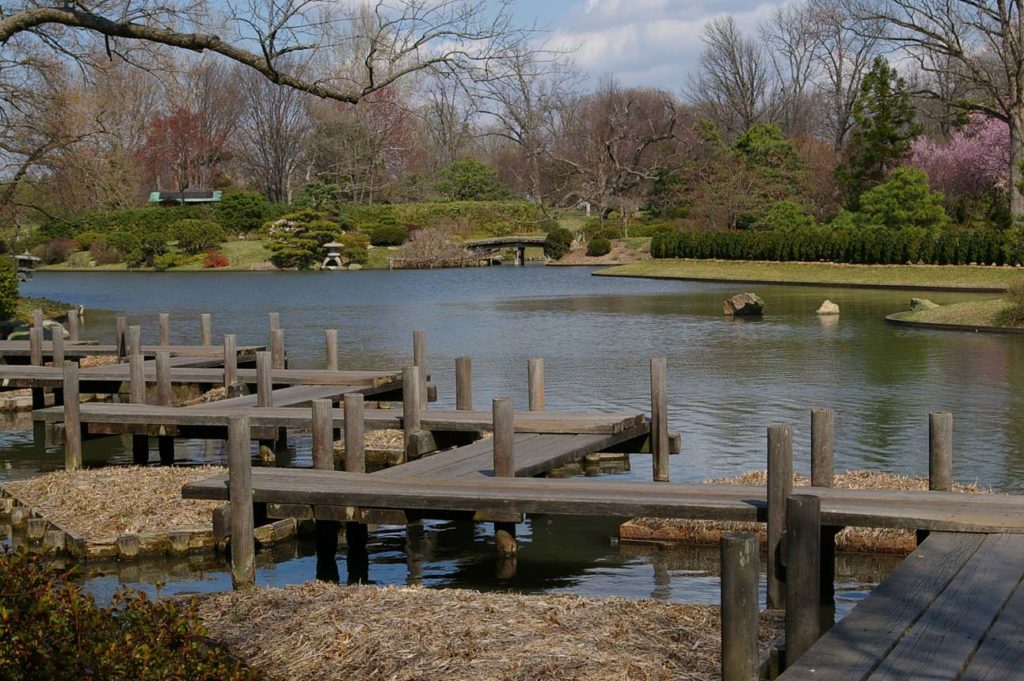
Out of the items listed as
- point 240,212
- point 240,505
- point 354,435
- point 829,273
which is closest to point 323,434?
point 354,435

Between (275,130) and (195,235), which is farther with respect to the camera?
(275,130)

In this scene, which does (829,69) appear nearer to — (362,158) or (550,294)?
(362,158)

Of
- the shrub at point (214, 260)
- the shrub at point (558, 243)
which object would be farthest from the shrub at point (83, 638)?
the shrub at point (558, 243)

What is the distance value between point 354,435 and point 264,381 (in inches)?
186

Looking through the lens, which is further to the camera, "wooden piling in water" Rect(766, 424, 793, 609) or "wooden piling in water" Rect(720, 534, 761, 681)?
"wooden piling in water" Rect(766, 424, 793, 609)

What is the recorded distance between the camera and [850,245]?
5875cm

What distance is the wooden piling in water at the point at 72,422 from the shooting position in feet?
54.4

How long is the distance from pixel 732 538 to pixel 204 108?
106873mm

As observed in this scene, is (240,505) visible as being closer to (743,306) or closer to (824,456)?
(824,456)

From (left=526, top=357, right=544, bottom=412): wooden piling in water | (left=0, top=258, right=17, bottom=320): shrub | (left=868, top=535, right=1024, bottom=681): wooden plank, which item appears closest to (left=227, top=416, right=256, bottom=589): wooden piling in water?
(left=526, top=357, right=544, bottom=412): wooden piling in water

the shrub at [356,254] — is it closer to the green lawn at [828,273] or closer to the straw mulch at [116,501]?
the green lawn at [828,273]

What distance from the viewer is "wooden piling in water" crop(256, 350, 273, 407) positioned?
1731cm

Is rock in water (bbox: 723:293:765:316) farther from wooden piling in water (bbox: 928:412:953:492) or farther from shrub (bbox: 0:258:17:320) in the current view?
wooden piling in water (bbox: 928:412:953:492)

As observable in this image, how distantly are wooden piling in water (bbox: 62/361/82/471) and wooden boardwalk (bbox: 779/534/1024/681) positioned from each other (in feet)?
36.8
